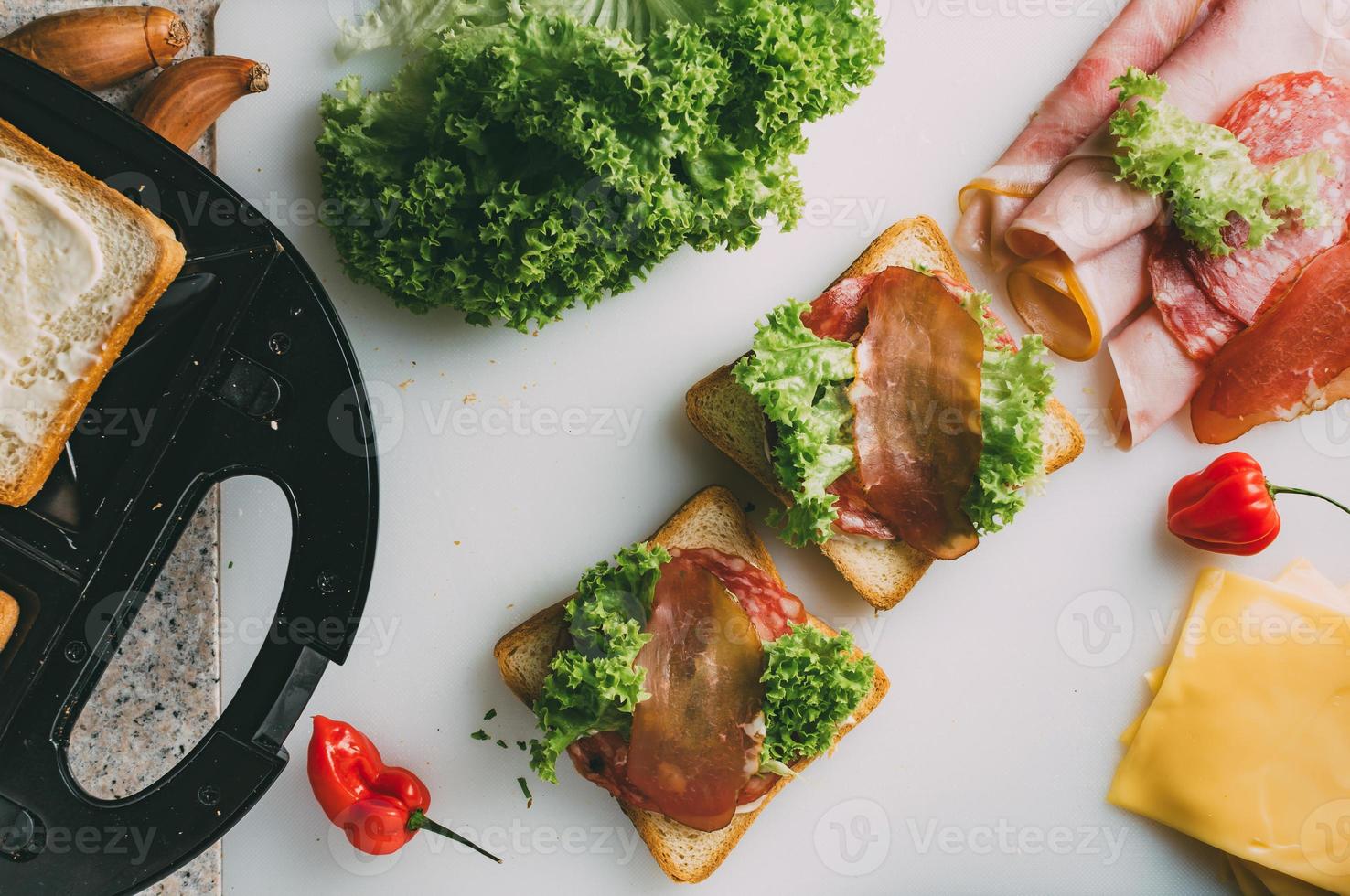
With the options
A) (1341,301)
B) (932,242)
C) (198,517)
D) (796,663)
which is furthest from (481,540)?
(1341,301)

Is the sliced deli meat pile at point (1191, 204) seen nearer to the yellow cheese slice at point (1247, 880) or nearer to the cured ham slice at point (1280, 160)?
the cured ham slice at point (1280, 160)

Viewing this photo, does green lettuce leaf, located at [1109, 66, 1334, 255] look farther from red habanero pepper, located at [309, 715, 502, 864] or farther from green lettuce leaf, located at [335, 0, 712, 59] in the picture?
red habanero pepper, located at [309, 715, 502, 864]

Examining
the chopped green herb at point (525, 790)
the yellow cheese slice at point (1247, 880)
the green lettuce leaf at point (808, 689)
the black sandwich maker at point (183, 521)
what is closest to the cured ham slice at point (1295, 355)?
the yellow cheese slice at point (1247, 880)

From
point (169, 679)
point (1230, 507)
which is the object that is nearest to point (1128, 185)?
point (1230, 507)

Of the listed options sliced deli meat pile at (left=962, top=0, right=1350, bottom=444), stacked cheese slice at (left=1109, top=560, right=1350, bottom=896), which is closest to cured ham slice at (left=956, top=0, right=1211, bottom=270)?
sliced deli meat pile at (left=962, top=0, right=1350, bottom=444)

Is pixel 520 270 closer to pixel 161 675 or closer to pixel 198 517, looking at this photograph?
pixel 198 517
